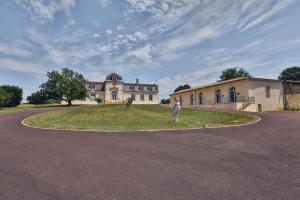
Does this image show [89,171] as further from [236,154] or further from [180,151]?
[236,154]

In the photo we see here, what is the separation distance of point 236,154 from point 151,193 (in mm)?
3668

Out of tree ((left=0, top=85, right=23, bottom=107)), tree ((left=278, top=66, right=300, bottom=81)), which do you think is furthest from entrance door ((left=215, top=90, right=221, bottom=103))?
tree ((left=278, top=66, right=300, bottom=81))

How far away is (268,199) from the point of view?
338 centimetres

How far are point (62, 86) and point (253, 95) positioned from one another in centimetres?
3783

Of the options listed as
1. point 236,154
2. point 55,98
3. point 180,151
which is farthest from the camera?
point 55,98

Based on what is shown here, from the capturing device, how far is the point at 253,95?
91.8 feet

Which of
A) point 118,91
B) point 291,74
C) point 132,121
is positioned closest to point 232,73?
point 291,74

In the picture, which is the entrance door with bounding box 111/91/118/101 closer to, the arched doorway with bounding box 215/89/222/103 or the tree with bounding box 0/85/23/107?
the tree with bounding box 0/85/23/107

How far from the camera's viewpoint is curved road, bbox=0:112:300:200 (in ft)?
12.0

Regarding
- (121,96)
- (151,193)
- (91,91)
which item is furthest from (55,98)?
(151,193)

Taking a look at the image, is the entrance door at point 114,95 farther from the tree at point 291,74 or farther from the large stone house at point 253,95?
the tree at point 291,74

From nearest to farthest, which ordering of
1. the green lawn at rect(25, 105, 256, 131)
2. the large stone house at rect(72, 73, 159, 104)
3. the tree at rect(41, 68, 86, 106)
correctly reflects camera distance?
the green lawn at rect(25, 105, 256, 131)
the tree at rect(41, 68, 86, 106)
the large stone house at rect(72, 73, 159, 104)

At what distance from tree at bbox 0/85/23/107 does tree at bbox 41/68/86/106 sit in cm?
792

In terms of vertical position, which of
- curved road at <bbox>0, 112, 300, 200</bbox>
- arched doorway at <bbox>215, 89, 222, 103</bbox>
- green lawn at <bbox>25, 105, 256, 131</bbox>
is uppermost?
arched doorway at <bbox>215, 89, 222, 103</bbox>
